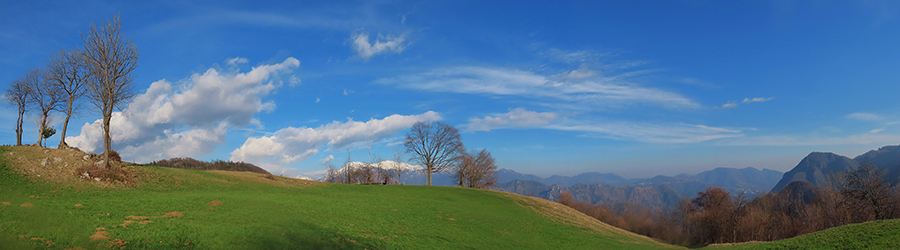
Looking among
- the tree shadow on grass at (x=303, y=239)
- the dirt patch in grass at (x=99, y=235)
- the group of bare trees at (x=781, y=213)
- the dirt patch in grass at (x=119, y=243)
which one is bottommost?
the group of bare trees at (x=781, y=213)

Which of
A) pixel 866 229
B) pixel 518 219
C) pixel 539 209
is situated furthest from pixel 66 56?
pixel 866 229

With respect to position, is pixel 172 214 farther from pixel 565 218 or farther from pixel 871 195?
pixel 871 195

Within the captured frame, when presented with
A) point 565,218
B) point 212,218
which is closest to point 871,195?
point 565,218

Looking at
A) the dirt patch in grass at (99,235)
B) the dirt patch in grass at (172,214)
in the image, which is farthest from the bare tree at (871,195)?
the dirt patch in grass at (99,235)

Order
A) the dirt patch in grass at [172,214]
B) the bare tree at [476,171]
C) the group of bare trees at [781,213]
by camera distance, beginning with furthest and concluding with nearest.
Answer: the bare tree at [476,171] → the group of bare trees at [781,213] → the dirt patch in grass at [172,214]

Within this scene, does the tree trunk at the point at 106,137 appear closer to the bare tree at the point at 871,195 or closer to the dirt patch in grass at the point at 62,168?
the dirt patch in grass at the point at 62,168

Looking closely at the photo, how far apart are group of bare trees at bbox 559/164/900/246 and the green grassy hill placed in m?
39.3

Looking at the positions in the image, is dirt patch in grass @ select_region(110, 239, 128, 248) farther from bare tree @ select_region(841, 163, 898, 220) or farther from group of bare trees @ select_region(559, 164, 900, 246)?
bare tree @ select_region(841, 163, 898, 220)

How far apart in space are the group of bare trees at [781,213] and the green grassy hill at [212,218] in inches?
1546

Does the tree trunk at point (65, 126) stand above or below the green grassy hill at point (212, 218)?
above

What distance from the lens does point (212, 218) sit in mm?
19562

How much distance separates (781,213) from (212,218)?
4006 inches

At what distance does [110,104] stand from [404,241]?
31266 mm

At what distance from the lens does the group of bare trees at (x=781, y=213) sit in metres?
51.9
